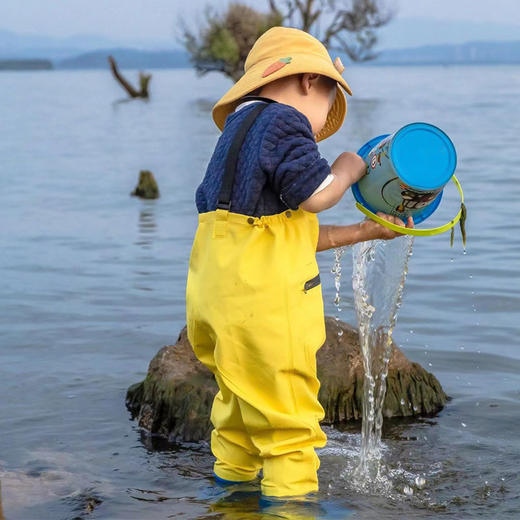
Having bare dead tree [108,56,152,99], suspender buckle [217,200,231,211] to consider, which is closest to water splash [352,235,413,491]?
suspender buckle [217,200,231,211]

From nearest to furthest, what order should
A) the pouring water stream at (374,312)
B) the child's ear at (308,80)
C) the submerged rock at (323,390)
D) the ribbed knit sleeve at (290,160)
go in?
the ribbed knit sleeve at (290,160) → the child's ear at (308,80) → the pouring water stream at (374,312) → the submerged rock at (323,390)

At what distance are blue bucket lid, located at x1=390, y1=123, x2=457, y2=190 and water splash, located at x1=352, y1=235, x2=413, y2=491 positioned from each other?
75cm

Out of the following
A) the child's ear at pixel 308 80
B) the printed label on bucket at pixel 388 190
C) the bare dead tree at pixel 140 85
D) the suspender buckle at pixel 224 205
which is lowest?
the suspender buckle at pixel 224 205

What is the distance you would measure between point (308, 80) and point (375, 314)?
151 centimetres

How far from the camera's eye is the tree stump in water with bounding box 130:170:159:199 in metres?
13.7

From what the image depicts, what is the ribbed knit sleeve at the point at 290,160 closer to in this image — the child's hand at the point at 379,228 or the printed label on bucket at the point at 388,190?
the printed label on bucket at the point at 388,190

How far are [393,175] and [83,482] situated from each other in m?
1.97

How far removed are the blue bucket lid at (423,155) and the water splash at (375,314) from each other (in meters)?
0.75

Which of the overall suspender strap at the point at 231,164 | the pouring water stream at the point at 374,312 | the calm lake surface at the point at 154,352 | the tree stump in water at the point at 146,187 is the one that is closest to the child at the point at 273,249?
the overall suspender strap at the point at 231,164

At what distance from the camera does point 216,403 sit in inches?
149

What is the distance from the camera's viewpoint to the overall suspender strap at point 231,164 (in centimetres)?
342

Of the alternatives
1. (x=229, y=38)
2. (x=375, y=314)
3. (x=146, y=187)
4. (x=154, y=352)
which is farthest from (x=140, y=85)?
(x=375, y=314)

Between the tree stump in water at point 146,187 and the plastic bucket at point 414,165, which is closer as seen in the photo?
the plastic bucket at point 414,165

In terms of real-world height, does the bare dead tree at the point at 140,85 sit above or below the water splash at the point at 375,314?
above
